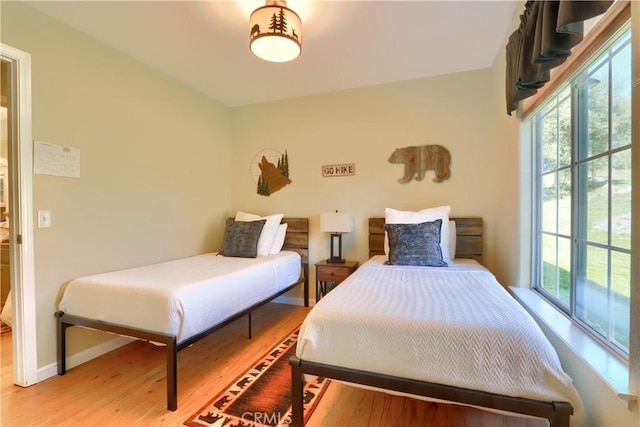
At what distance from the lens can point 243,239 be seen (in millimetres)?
3002

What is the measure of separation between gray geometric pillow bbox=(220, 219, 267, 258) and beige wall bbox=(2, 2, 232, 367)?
1.53ft

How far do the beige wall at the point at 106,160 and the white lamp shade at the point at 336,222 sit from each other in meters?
1.47

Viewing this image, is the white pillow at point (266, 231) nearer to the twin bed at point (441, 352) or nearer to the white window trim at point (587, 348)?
the twin bed at point (441, 352)

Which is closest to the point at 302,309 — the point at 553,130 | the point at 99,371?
the point at 99,371

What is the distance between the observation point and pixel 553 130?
1780 mm

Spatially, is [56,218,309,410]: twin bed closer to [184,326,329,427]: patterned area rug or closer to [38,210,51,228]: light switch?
[184,326,329,427]: patterned area rug

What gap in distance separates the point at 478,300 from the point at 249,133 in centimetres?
325

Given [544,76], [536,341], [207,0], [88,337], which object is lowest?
[88,337]

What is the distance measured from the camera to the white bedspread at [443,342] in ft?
3.51

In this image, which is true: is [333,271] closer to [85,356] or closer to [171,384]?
[171,384]

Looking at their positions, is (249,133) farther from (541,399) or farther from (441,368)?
(541,399)

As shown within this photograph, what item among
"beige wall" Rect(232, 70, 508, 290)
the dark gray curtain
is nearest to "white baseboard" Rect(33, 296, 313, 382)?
"beige wall" Rect(232, 70, 508, 290)

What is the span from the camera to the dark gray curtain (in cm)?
96

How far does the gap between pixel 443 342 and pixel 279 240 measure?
2383 mm
